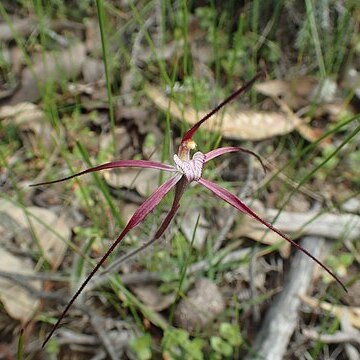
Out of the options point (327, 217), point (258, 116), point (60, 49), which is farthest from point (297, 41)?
point (60, 49)

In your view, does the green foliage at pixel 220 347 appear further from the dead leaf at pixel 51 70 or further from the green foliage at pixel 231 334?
the dead leaf at pixel 51 70

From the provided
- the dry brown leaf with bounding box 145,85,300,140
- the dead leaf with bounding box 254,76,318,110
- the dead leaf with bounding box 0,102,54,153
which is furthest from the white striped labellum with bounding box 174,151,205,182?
the dead leaf with bounding box 254,76,318,110

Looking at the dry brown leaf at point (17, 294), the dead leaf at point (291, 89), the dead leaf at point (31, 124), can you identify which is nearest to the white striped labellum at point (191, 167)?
the dry brown leaf at point (17, 294)

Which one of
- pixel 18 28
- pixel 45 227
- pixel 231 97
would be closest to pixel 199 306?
pixel 45 227

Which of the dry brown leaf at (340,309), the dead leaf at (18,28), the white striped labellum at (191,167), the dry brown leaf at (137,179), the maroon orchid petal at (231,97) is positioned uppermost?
the maroon orchid petal at (231,97)

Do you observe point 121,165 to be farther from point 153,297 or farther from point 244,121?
point 244,121
